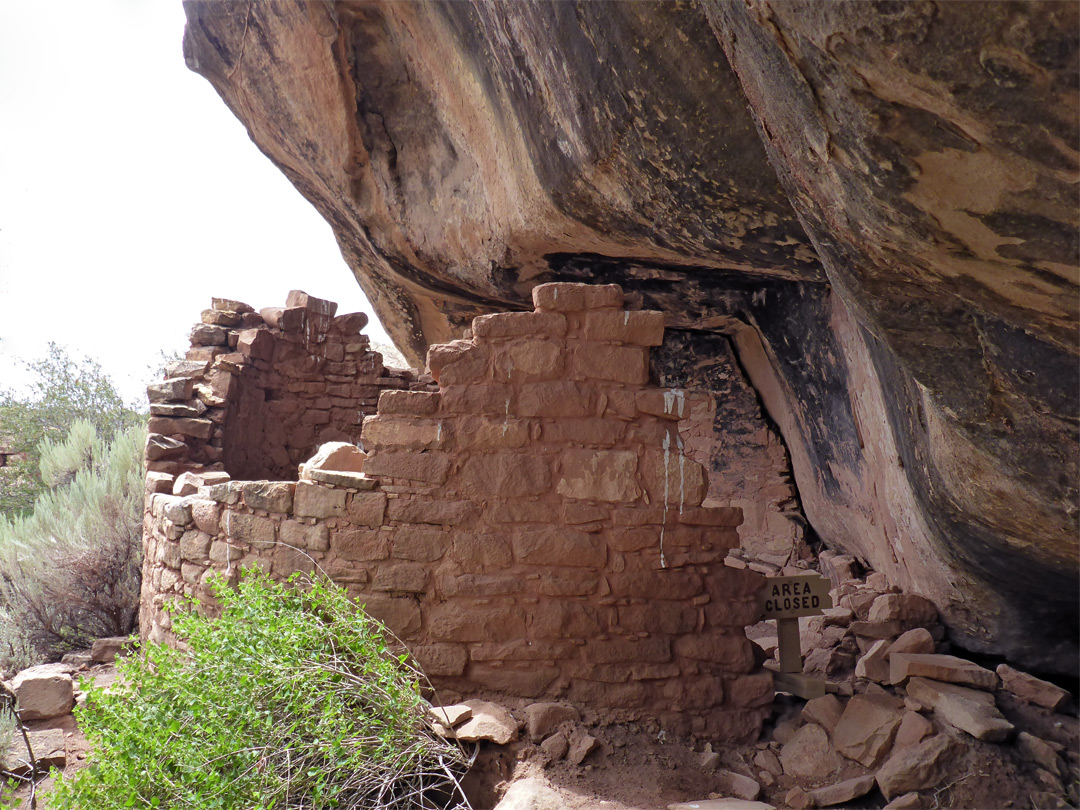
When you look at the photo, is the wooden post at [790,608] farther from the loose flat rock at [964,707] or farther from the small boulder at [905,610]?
the small boulder at [905,610]

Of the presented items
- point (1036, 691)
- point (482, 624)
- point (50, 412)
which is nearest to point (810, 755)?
point (1036, 691)

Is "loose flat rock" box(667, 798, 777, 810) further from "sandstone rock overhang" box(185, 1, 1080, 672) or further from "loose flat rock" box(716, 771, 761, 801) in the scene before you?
"sandstone rock overhang" box(185, 1, 1080, 672)

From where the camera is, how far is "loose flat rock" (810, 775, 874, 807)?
2729 millimetres

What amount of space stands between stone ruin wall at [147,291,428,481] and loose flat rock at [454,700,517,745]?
3242mm

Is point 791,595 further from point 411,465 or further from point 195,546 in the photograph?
point 195,546

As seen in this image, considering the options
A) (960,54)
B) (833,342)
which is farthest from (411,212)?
(960,54)

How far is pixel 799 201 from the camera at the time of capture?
245 centimetres

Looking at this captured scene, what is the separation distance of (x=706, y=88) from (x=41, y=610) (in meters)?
5.30

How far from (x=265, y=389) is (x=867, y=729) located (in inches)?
197

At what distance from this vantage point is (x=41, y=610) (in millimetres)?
5340

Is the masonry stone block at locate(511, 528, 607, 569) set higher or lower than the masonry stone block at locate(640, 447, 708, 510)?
lower

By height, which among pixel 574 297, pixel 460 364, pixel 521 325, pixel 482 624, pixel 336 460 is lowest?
pixel 482 624

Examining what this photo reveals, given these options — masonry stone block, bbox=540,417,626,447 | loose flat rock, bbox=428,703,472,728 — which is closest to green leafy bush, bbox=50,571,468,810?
loose flat rock, bbox=428,703,472,728

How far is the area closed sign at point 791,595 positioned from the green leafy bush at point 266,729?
1465 millimetres
